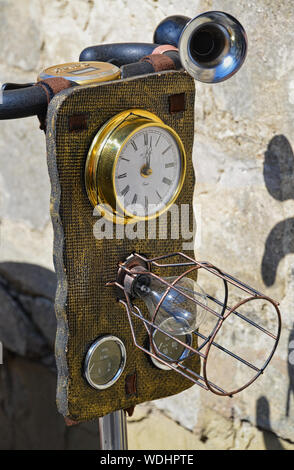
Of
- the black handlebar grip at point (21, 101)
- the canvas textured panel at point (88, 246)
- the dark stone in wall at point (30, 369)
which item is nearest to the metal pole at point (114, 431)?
the canvas textured panel at point (88, 246)

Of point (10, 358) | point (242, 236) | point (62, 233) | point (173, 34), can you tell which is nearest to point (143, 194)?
point (62, 233)

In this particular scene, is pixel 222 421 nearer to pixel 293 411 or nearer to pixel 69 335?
pixel 293 411

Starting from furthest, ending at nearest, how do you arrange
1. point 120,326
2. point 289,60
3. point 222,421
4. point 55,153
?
1. point 222,421
2. point 289,60
3. point 120,326
4. point 55,153

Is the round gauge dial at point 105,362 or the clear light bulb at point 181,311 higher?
the clear light bulb at point 181,311

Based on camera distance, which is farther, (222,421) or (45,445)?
(45,445)

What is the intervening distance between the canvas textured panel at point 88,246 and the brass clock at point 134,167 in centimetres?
2

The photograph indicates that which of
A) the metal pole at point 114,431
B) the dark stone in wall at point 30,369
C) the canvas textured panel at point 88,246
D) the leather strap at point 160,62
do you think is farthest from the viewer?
the dark stone in wall at point 30,369

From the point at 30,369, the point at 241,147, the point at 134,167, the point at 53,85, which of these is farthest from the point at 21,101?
the point at 30,369

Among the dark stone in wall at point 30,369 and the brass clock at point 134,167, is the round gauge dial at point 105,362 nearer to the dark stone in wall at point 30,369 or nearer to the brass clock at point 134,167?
the brass clock at point 134,167

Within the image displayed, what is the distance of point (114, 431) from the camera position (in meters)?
1.07

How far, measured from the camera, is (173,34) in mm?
989
